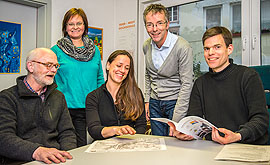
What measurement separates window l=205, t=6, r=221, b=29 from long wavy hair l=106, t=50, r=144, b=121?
4.85 ft

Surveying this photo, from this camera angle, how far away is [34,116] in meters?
1.49

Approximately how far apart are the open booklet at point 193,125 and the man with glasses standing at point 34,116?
66cm

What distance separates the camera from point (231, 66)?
1.59m

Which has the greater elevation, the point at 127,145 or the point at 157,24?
the point at 157,24

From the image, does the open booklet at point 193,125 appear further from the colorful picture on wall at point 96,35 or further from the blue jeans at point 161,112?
the colorful picture on wall at point 96,35

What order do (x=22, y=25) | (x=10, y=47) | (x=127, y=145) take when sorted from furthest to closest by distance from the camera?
(x=22, y=25)
(x=10, y=47)
(x=127, y=145)

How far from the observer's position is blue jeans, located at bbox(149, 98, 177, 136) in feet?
6.31

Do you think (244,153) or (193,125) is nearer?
(244,153)

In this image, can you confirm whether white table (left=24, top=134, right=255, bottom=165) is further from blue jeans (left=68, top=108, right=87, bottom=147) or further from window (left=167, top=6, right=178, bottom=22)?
window (left=167, top=6, right=178, bottom=22)

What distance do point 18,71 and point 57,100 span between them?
4.97 feet

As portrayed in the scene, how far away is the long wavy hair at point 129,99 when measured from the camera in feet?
5.79

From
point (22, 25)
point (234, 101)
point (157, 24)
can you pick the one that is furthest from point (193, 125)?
point (22, 25)

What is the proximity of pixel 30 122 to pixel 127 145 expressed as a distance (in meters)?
0.60

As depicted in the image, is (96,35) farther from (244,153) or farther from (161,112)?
(244,153)
